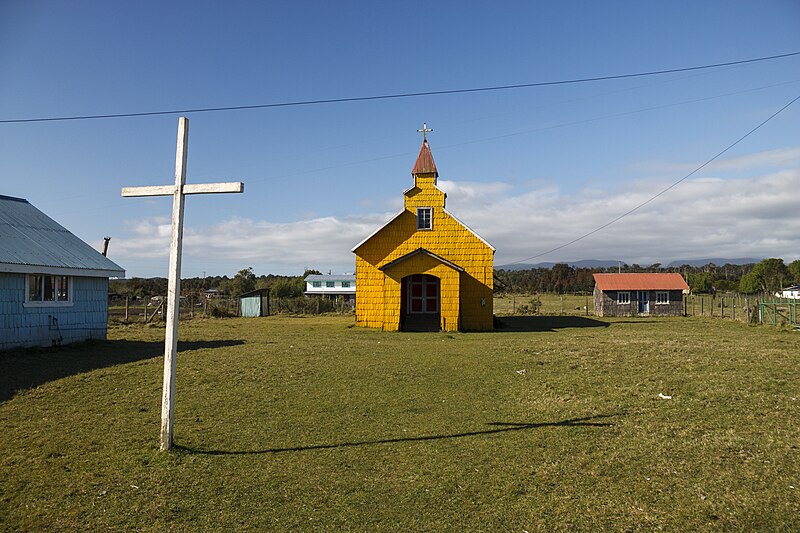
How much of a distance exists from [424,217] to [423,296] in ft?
14.9

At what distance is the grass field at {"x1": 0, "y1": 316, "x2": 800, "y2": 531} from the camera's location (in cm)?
582

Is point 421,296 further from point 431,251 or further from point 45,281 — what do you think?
point 45,281

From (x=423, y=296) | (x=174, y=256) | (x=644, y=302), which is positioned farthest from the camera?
(x=644, y=302)

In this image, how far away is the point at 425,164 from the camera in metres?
31.6

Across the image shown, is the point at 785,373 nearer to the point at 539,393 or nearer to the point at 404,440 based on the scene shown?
the point at 539,393

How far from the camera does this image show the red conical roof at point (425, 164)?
3142cm

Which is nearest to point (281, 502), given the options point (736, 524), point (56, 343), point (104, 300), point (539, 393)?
point (736, 524)

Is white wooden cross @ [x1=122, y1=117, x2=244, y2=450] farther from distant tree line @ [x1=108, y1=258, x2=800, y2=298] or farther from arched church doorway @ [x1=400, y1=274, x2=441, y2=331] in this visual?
distant tree line @ [x1=108, y1=258, x2=800, y2=298]

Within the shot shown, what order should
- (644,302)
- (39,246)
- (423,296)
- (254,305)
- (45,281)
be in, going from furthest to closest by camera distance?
(644,302) → (254,305) → (423,296) → (39,246) → (45,281)

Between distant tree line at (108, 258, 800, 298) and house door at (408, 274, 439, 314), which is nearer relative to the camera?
house door at (408, 274, 439, 314)

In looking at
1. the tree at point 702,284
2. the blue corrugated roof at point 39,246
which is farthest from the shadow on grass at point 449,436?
the tree at point 702,284

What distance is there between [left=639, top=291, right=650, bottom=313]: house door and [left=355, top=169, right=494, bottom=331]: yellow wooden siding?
23784 millimetres

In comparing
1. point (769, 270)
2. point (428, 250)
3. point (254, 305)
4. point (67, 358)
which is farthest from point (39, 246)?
point (769, 270)

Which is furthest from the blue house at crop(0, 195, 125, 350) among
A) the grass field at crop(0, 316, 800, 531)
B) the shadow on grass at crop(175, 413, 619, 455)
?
the shadow on grass at crop(175, 413, 619, 455)
